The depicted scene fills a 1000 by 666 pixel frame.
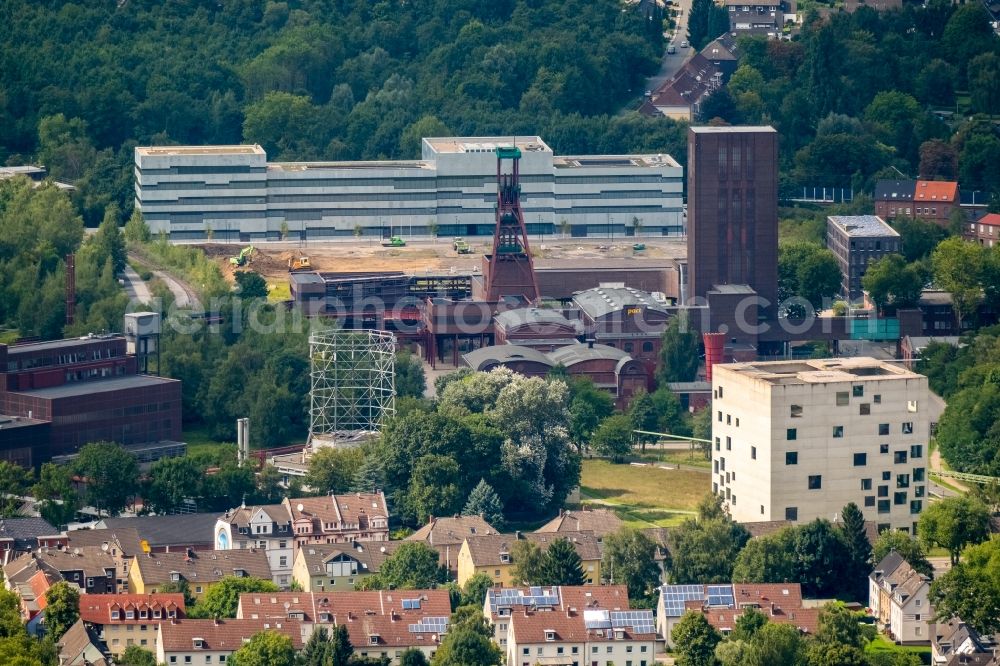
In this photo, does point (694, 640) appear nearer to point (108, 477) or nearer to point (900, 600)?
point (900, 600)

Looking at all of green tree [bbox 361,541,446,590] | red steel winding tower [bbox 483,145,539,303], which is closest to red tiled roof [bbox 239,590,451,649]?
green tree [bbox 361,541,446,590]

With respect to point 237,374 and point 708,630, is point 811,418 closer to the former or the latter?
point 708,630

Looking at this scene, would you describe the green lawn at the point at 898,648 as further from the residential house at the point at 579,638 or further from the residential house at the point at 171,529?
the residential house at the point at 171,529

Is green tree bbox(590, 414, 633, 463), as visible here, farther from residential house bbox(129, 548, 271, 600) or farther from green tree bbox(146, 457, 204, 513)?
residential house bbox(129, 548, 271, 600)

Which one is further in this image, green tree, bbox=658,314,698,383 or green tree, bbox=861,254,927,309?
green tree, bbox=861,254,927,309

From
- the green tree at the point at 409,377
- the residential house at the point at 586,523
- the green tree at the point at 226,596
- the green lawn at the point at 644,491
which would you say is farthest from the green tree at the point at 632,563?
the green tree at the point at 409,377

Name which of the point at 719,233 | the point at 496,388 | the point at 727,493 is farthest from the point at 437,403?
the point at 719,233

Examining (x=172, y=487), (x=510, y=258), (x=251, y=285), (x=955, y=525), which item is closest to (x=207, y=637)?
(x=172, y=487)
